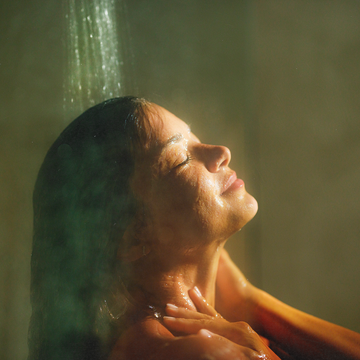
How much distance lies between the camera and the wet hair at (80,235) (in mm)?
401

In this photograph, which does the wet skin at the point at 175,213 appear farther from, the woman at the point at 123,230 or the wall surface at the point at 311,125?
the wall surface at the point at 311,125

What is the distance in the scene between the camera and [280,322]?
1.75 ft

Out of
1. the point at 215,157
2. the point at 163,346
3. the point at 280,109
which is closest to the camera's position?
the point at 163,346

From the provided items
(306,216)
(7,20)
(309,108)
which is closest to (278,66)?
(309,108)

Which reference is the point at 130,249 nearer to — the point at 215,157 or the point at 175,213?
the point at 175,213

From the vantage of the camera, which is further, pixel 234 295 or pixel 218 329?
pixel 234 295

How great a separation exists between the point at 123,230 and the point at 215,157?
18 centimetres

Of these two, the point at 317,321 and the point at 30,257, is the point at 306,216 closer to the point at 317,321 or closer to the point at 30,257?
the point at 317,321

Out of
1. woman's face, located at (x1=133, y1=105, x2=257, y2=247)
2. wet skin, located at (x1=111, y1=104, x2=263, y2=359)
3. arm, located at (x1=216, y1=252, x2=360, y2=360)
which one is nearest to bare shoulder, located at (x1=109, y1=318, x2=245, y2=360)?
wet skin, located at (x1=111, y1=104, x2=263, y2=359)

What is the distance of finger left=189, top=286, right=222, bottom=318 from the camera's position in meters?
0.44

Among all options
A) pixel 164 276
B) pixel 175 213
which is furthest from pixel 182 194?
pixel 164 276

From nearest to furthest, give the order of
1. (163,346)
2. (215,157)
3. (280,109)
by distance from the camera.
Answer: (163,346) → (215,157) → (280,109)

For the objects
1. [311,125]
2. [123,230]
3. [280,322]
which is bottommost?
[280,322]

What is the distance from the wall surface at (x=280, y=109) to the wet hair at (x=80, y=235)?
0.34 ft
